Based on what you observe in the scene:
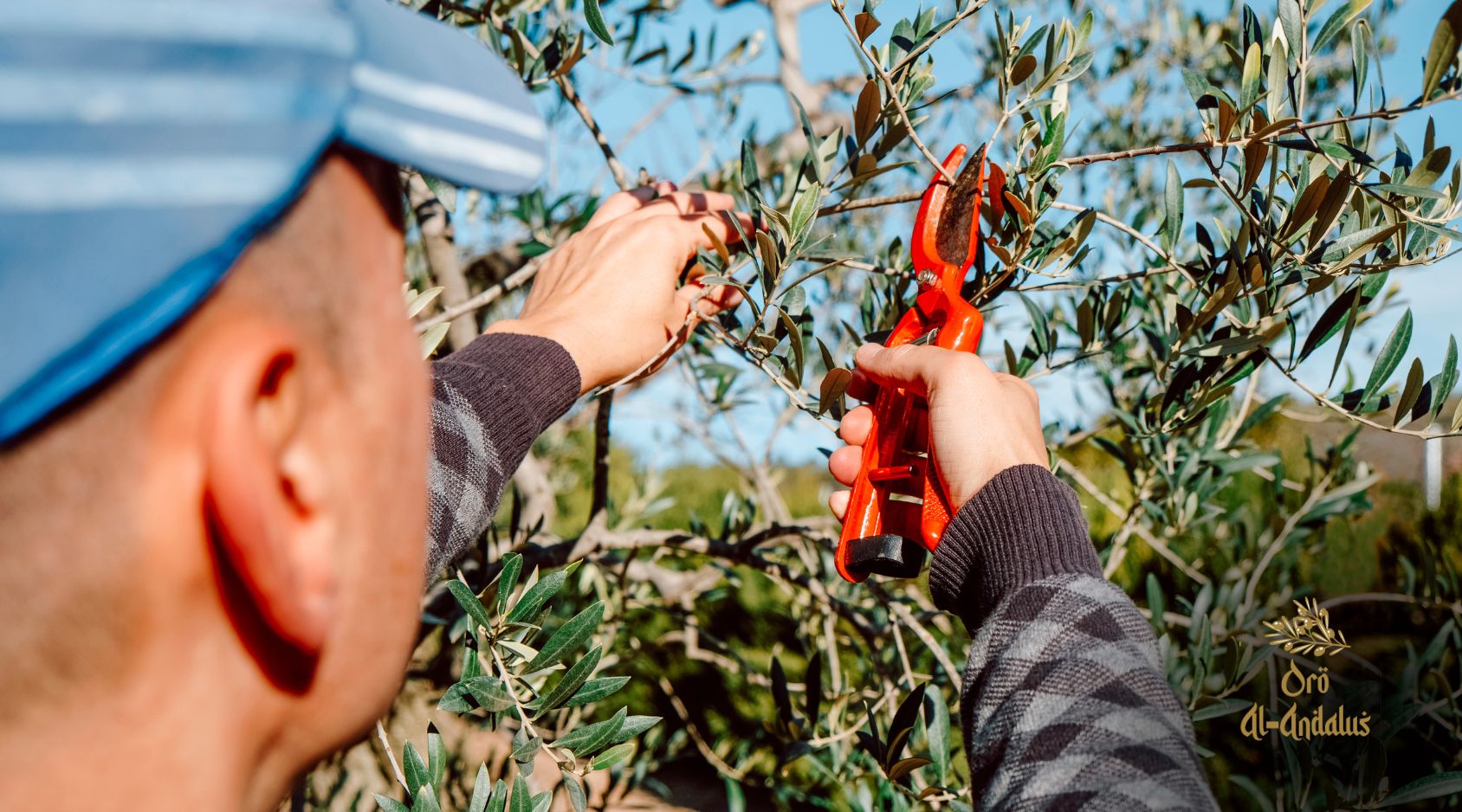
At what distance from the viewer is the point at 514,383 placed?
1347mm

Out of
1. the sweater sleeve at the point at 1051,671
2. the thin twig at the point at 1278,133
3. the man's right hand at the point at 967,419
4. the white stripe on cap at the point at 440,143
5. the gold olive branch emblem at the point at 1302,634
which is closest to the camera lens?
the white stripe on cap at the point at 440,143

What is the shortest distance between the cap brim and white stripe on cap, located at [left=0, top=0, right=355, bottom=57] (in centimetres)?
2

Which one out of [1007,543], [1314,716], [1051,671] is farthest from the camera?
[1314,716]

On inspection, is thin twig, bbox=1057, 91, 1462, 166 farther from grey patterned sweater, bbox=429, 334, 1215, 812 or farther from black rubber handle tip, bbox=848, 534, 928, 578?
black rubber handle tip, bbox=848, 534, 928, 578

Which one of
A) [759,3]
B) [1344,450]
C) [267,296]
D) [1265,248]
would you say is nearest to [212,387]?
[267,296]

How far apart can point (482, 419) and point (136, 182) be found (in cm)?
88

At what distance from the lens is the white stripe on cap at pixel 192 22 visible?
44 cm

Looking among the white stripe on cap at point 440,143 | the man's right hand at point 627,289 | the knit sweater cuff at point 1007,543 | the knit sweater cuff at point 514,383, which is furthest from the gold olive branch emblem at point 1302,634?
the white stripe on cap at point 440,143

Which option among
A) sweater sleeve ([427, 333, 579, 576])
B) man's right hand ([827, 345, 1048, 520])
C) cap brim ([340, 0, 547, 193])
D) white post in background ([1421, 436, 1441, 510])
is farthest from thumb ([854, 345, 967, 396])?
white post in background ([1421, 436, 1441, 510])

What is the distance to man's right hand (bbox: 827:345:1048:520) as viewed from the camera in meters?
1.19

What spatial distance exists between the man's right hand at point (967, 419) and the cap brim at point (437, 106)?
72 cm

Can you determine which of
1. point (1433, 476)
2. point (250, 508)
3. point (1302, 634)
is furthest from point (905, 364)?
point (1433, 476)

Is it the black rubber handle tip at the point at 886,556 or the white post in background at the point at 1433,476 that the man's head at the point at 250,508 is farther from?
the white post in background at the point at 1433,476

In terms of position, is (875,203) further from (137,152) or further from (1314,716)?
(1314,716)
